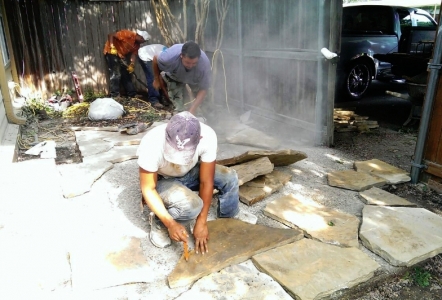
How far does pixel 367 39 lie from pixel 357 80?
86 cm

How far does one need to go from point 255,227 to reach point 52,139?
3501 mm

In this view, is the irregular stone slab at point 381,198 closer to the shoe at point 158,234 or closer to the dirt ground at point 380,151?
the dirt ground at point 380,151

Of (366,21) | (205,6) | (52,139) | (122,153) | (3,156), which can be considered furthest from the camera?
(366,21)

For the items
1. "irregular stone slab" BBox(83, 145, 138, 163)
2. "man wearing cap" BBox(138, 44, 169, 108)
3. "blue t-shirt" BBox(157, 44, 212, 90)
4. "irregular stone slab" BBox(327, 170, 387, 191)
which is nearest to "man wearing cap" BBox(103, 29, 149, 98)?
"man wearing cap" BBox(138, 44, 169, 108)

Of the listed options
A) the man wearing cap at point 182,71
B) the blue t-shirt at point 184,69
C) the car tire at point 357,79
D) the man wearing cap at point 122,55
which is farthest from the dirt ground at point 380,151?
the car tire at point 357,79

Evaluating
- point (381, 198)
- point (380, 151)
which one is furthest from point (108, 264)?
point (380, 151)

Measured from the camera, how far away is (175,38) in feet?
25.0

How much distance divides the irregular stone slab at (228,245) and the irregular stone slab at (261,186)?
49cm

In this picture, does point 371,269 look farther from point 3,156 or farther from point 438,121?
point 3,156

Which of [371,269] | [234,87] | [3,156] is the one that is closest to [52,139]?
[3,156]

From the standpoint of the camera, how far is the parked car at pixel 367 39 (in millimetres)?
7316

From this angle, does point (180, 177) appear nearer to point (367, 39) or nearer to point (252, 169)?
point (252, 169)

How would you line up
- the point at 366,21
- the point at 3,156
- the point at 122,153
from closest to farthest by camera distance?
the point at 3,156
the point at 122,153
the point at 366,21

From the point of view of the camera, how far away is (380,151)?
4832 mm
